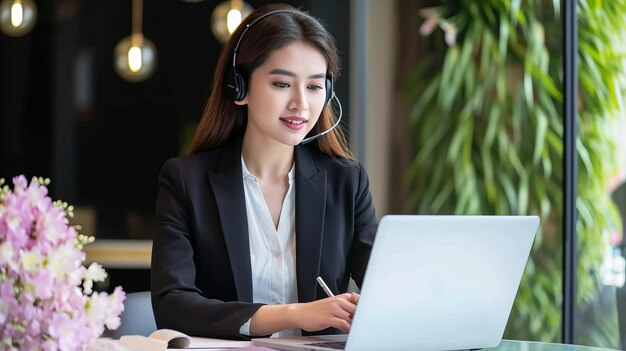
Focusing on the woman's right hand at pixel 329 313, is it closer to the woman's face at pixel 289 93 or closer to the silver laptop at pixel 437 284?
the silver laptop at pixel 437 284

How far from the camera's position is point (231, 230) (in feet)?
7.15

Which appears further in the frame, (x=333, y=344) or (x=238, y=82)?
(x=238, y=82)

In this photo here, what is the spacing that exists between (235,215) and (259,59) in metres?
0.34

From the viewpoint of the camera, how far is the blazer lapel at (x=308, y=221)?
2182mm

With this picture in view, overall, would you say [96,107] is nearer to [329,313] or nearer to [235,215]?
[235,215]

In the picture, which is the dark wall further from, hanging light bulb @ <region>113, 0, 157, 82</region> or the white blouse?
the white blouse

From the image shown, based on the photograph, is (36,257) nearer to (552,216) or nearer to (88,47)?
(552,216)

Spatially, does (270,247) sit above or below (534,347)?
above

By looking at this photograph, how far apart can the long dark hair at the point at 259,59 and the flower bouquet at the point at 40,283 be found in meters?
1.17

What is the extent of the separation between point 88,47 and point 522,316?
2973 mm

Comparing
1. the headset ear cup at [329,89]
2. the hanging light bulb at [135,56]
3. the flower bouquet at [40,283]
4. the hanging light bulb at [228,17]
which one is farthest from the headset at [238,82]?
the hanging light bulb at [135,56]

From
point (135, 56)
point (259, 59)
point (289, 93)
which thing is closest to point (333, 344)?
point (289, 93)

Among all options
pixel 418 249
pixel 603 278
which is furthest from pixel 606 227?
pixel 418 249

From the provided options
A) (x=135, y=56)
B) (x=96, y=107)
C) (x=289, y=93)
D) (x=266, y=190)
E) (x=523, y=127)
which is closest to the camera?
(x=289, y=93)
